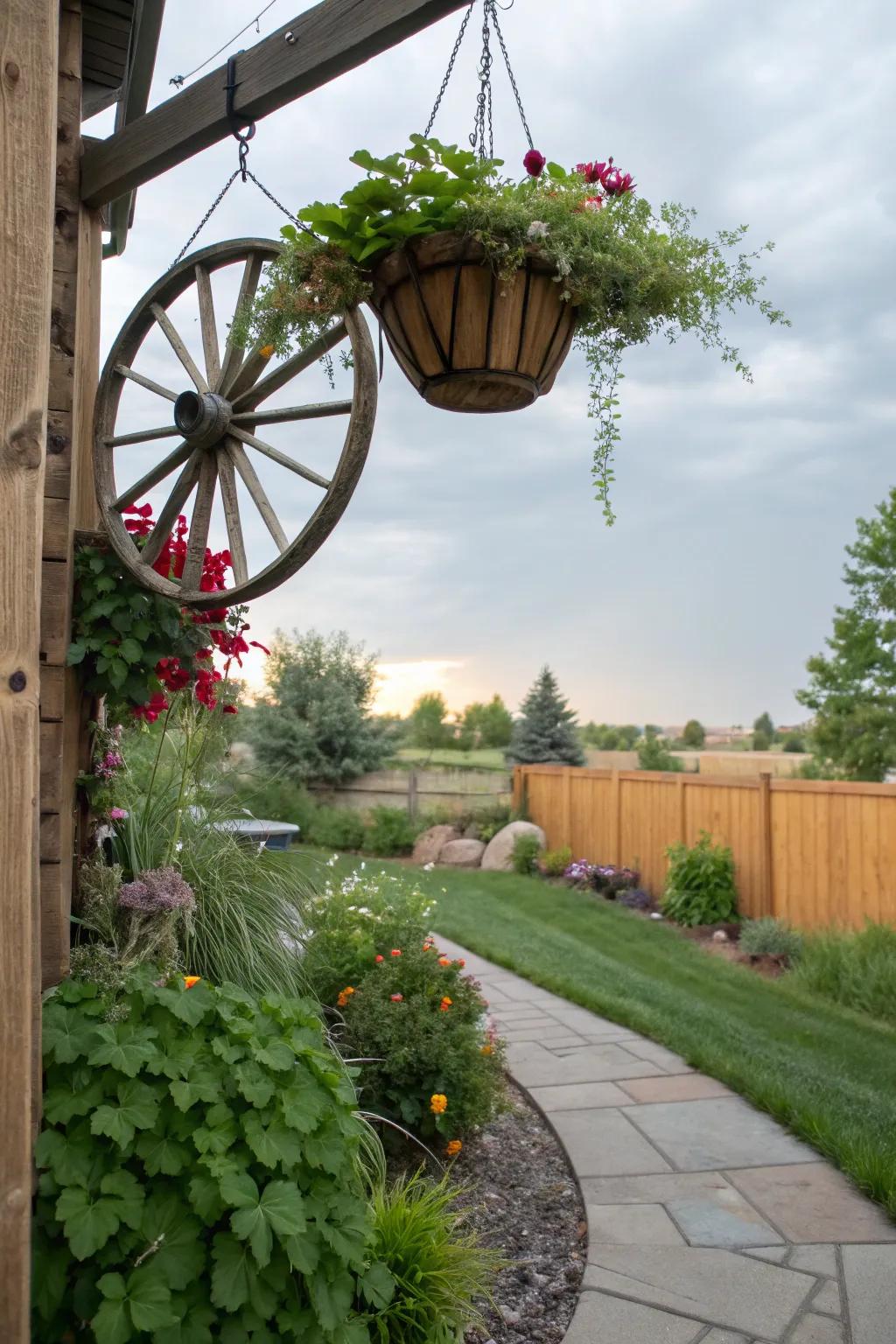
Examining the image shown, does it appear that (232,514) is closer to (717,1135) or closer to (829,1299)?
(829,1299)

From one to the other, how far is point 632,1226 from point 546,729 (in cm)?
1320

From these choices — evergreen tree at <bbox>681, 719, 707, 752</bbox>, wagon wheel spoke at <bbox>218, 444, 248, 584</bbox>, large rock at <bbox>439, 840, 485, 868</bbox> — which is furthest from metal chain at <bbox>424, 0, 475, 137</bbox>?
evergreen tree at <bbox>681, 719, 707, 752</bbox>

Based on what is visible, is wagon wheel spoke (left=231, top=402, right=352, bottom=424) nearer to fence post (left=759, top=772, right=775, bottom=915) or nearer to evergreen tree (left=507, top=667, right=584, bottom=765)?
fence post (left=759, top=772, right=775, bottom=915)

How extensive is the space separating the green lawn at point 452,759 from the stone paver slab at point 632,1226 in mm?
11907

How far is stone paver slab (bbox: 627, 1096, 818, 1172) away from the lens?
3412mm

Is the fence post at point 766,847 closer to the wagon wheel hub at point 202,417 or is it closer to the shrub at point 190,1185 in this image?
the shrub at point 190,1185

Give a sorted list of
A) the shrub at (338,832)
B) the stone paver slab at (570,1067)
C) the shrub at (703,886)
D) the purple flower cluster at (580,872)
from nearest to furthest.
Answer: the stone paver slab at (570,1067)
the shrub at (703,886)
the purple flower cluster at (580,872)
the shrub at (338,832)

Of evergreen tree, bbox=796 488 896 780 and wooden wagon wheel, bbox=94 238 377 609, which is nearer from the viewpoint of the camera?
wooden wagon wheel, bbox=94 238 377 609

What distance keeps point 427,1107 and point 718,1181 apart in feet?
3.30

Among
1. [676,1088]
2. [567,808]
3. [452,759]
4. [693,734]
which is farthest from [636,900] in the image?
[693,734]

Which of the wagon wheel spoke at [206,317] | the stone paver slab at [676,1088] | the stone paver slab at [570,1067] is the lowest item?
the stone paver slab at [570,1067]

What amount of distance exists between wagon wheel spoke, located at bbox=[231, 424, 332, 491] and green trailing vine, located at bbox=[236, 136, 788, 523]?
232mm

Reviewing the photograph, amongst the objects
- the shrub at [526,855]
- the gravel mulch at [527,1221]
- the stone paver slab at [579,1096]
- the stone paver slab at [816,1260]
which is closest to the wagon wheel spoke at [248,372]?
the gravel mulch at [527,1221]

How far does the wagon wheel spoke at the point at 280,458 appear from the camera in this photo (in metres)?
2.19
